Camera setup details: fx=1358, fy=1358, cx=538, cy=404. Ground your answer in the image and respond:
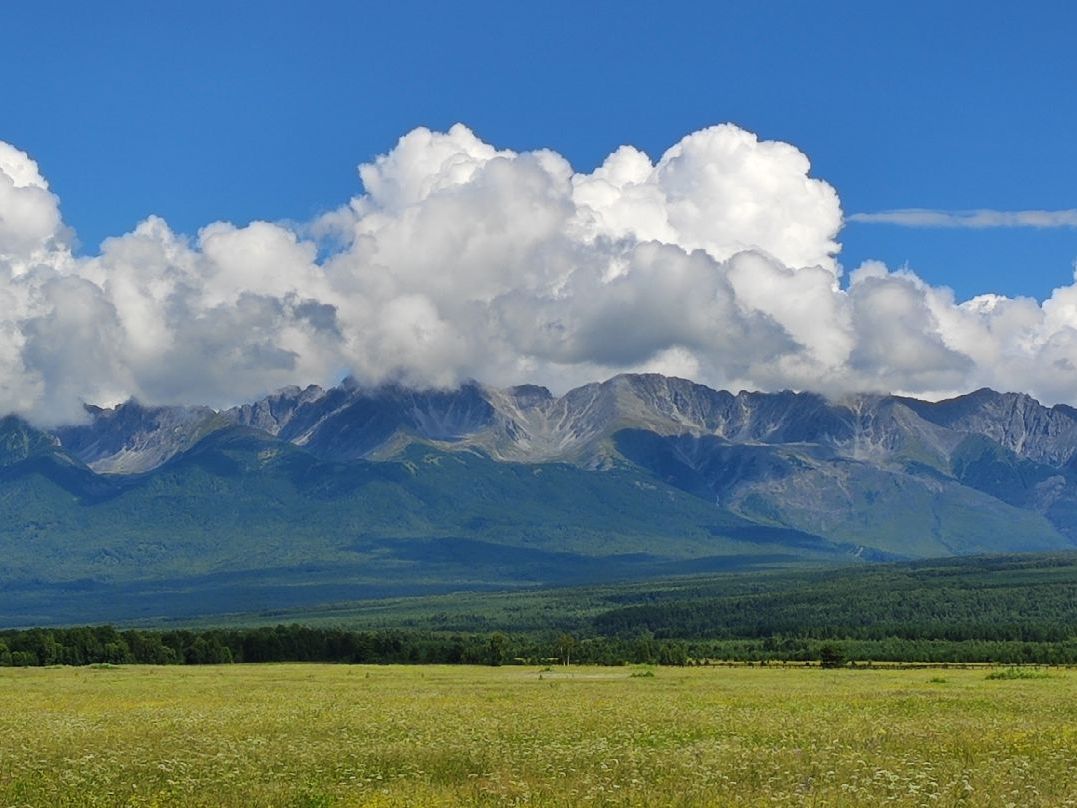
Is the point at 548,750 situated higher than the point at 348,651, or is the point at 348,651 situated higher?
the point at 548,750

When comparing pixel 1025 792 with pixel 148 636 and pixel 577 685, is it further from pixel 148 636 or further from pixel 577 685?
pixel 148 636

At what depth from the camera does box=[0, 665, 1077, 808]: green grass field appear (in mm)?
29078

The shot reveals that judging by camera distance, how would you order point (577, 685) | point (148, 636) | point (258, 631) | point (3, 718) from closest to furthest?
point (3, 718)
point (577, 685)
point (148, 636)
point (258, 631)

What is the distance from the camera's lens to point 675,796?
28.0m

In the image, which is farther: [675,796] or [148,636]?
[148,636]

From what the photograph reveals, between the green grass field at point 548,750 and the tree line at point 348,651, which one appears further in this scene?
the tree line at point 348,651

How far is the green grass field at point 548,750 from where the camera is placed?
2908 centimetres

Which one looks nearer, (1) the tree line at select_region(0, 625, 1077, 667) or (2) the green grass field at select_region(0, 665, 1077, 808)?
(2) the green grass field at select_region(0, 665, 1077, 808)

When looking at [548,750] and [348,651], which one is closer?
[548,750]

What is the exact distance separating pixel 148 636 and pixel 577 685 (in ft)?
270

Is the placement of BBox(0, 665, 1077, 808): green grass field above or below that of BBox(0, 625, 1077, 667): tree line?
above

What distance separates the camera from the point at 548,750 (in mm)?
36250

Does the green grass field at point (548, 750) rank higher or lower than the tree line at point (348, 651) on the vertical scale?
higher

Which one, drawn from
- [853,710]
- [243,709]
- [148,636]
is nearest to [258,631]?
[148,636]
